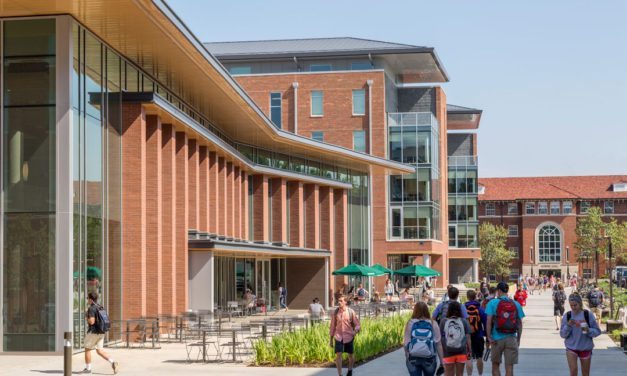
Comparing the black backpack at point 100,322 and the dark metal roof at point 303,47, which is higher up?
the dark metal roof at point 303,47

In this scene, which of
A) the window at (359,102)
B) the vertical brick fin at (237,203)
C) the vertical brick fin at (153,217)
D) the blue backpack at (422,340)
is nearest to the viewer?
the blue backpack at (422,340)

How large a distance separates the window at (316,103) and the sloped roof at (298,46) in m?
2.92

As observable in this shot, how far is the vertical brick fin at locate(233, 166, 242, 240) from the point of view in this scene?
48094mm

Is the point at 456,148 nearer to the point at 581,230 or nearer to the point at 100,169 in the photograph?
the point at 581,230

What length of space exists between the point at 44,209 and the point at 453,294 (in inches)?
507

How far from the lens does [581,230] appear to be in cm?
12281

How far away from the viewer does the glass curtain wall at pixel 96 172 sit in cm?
2623

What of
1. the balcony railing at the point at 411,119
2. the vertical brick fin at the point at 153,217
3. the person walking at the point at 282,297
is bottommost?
the person walking at the point at 282,297

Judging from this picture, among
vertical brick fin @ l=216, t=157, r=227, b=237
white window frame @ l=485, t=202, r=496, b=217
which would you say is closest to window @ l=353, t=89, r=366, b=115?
vertical brick fin @ l=216, t=157, r=227, b=237

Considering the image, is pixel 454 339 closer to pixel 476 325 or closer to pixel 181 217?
pixel 476 325

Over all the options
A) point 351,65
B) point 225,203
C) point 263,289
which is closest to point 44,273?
point 225,203

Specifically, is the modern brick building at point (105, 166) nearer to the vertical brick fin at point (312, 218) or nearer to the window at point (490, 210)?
the vertical brick fin at point (312, 218)

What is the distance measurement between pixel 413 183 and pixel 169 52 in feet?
153

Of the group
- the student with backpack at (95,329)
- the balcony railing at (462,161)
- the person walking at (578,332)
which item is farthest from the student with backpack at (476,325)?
the balcony railing at (462,161)
